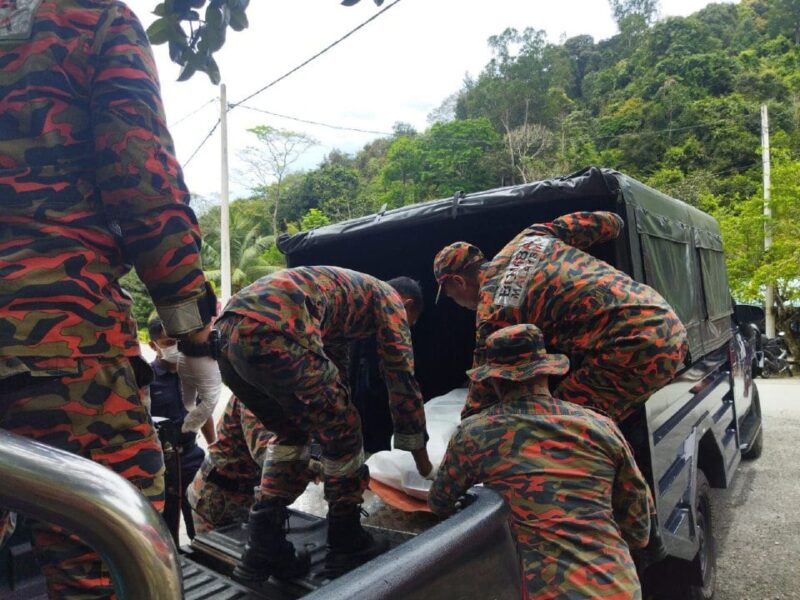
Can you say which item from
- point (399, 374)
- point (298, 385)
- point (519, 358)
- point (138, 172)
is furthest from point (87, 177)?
point (399, 374)

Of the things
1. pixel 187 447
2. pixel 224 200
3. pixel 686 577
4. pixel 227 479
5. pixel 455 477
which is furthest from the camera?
pixel 224 200

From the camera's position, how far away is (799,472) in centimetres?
509

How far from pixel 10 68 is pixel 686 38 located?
1784 inches

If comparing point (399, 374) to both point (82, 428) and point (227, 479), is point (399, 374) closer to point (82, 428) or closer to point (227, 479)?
point (227, 479)

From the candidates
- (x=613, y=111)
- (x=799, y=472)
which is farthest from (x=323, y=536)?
(x=613, y=111)

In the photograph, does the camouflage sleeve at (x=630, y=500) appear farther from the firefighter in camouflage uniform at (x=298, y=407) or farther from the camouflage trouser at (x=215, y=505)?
the camouflage trouser at (x=215, y=505)

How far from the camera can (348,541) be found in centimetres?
214

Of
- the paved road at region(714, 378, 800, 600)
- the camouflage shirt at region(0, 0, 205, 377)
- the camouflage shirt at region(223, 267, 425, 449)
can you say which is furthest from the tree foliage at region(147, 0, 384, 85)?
the paved road at region(714, 378, 800, 600)

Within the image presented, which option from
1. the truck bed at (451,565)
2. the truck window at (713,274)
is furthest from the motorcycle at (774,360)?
the truck bed at (451,565)

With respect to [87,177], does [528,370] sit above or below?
below

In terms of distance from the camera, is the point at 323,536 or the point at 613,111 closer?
the point at 323,536

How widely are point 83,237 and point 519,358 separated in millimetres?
1305

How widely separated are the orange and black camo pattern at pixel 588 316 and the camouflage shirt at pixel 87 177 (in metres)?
1.47

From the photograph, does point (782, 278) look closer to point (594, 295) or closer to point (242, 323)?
point (594, 295)
